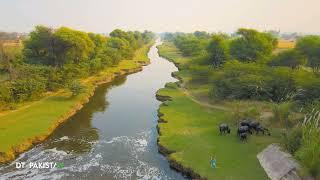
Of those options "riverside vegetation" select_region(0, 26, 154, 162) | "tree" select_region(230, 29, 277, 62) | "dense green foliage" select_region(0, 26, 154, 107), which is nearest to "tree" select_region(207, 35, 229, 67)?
"tree" select_region(230, 29, 277, 62)

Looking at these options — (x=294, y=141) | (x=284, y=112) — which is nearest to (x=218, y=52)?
(x=284, y=112)

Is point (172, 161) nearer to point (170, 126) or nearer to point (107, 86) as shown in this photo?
point (170, 126)

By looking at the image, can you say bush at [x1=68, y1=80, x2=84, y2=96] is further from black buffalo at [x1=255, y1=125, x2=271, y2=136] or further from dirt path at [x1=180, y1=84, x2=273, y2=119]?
black buffalo at [x1=255, y1=125, x2=271, y2=136]

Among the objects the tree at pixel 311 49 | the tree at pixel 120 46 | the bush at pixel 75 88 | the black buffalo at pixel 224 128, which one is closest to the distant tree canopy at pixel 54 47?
the bush at pixel 75 88

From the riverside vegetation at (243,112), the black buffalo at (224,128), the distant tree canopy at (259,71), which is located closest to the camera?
the riverside vegetation at (243,112)

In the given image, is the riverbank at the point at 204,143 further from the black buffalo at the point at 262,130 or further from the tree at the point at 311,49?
the tree at the point at 311,49
